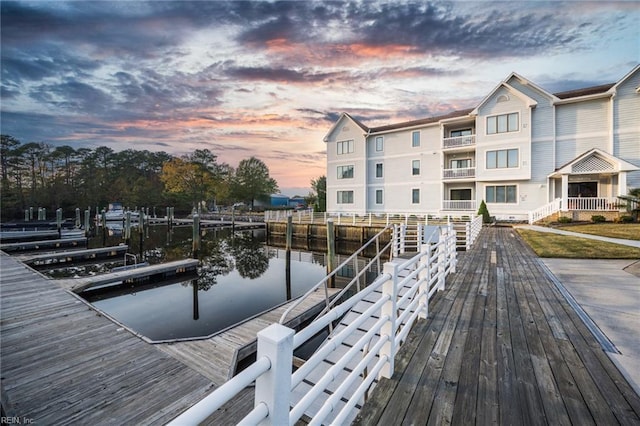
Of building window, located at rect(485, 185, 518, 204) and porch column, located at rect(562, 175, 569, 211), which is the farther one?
building window, located at rect(485, 185, 518, 204)

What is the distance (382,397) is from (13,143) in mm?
56501

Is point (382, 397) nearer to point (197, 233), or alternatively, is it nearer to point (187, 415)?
point (187, 415)

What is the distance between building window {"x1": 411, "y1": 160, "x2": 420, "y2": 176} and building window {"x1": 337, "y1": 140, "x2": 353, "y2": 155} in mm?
6027

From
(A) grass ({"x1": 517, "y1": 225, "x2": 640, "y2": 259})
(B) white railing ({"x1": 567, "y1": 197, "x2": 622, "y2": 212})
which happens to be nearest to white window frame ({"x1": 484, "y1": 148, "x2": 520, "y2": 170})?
(B) white railing ({"x1": 567, "y1": 197, "x2": 622, "y2": 212})

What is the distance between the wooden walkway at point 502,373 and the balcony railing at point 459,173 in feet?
61.2

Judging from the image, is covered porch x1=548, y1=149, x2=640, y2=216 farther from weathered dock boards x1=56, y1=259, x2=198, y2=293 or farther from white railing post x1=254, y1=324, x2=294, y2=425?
weathered dock boards x1=56, y1=259, x2=198, y2=293

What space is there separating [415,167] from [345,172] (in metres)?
6.56

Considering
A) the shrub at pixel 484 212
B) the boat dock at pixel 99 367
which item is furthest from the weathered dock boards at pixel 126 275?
the shrub at pixel 484 212

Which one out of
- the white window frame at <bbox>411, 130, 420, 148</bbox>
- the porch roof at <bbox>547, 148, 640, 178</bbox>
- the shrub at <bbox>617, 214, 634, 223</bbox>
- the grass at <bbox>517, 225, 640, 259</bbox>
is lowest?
the grass at <bbox>517, 225, 640, 259</bbox>

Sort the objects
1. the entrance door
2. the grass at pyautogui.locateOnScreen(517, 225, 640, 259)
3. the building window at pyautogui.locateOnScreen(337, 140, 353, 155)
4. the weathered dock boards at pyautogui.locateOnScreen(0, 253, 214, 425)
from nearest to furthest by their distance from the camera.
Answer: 1. the weathered dock boards at pyautogui.locateOnScreen(0, 253, 214, 425)
2. the grass at pyautogui.locateOnScreen(517, 225, 640, 259)
3. the entrance door
4. the building window at pyautogui.locateOnScreen(337, 140, 353, 155)

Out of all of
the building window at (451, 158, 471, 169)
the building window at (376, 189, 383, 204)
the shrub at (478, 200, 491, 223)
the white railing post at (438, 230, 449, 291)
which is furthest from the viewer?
the building window at (376, 189, 383, 204)

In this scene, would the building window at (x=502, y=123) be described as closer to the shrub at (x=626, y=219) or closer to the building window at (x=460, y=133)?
the building window at (x=460, y=133)

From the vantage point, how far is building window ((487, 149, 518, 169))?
19.1 m

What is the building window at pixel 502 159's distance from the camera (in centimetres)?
1911
